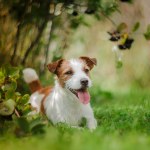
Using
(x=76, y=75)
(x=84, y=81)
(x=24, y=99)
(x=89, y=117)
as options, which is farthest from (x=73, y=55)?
(x=24, y=99)

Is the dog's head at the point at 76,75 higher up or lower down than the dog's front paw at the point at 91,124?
higher up

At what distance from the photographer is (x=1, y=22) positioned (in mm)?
8695

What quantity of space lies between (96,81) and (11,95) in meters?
7.14

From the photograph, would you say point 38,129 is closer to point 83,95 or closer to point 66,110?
point 83,95

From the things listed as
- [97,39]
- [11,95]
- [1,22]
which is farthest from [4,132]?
[97,39]

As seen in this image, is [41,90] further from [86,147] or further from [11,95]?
[86,147]

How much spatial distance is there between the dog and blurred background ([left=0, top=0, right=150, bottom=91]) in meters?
0.50

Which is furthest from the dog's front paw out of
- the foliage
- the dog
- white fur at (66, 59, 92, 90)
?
the foliage

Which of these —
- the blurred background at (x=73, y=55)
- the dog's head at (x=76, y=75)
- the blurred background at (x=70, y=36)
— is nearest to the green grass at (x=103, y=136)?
the blurred background at (x=73, y=55)

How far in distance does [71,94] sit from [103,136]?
1.65 meters

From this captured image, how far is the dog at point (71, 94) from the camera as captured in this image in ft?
19.3

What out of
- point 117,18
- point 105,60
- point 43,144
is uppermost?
point 43,144

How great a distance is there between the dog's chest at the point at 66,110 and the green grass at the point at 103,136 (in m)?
0.25

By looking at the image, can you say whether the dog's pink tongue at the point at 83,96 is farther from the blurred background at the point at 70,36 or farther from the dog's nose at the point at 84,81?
the blurred background at the point at 70,36
